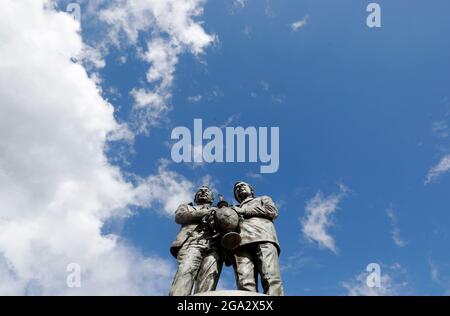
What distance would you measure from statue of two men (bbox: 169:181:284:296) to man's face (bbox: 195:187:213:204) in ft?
1.33

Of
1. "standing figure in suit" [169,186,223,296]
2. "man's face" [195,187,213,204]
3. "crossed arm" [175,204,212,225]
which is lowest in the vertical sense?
"standing figure in suit" [169,186,223,296]

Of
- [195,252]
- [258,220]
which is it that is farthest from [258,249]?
[195,252]

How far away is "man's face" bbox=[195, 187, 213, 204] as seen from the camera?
41.9 ft

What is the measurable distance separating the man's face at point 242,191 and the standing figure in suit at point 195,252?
1.16 metres

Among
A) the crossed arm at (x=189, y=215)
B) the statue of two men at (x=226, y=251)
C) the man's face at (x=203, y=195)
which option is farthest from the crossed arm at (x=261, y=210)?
the man's face at (x=203, y=195)

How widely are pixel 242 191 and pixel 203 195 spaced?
1.04 metres

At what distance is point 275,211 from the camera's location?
39.7 feet

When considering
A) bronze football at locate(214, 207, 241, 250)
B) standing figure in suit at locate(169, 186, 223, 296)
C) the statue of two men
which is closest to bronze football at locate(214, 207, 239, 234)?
bronze football at locate(214, 207, 241, 250)

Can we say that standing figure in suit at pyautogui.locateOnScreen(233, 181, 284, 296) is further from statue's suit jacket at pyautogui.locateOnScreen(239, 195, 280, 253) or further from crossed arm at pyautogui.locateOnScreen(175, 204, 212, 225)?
crossed arm at pyautogui.locateOnScreen(175, 204, 212, 225)

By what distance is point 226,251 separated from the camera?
11273 mm

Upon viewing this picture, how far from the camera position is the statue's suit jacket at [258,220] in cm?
1118
